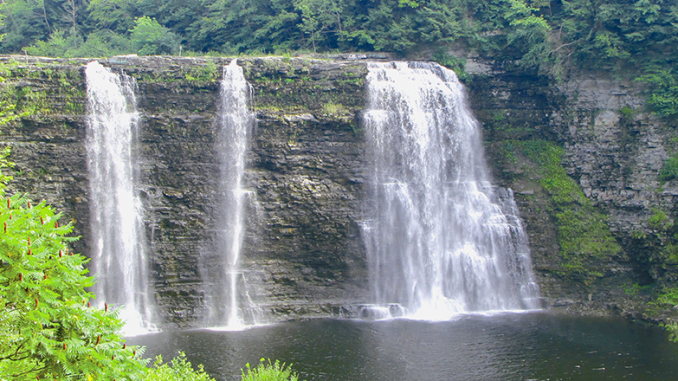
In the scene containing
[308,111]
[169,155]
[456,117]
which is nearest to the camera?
[169,155]

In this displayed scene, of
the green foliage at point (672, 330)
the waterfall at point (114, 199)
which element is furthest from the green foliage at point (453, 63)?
the waterfall at point (114, 199)

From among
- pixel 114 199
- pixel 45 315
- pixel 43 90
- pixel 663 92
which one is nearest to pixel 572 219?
pixel 663 92

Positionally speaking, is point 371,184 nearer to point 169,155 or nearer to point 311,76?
point 311,76

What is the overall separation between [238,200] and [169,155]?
12.1ft

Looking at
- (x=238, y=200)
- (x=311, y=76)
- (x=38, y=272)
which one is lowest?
(x=38, y=272)

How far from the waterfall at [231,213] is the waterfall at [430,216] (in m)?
5.94

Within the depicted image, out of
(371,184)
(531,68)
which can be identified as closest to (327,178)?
(371,184)

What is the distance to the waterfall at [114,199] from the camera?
25078 mm

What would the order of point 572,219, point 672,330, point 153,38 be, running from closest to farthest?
point 672,330
point 572,219
point 153,38

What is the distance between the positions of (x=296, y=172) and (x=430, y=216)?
7.01m

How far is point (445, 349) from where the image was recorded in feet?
70.9

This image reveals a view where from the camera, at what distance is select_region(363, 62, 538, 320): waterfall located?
92.1 ft

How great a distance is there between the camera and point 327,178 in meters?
27.7

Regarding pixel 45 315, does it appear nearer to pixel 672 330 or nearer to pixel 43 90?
pixel 43 90
